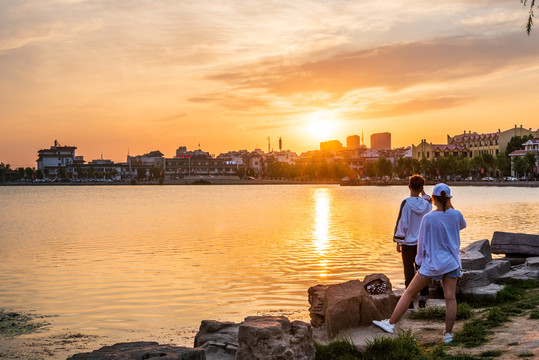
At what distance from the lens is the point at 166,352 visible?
237 inches

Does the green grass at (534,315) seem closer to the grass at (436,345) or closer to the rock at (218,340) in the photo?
the grass at (436,345)

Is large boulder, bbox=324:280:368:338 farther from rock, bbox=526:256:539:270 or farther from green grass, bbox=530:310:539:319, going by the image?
rock, bbox=526:256:539:270

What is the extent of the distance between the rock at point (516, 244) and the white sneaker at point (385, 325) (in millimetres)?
8747

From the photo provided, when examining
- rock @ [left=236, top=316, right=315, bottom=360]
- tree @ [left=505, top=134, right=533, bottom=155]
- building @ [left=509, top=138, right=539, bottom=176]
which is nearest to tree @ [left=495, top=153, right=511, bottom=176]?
building @ [left=509, top=138, right=539, bottom=176]

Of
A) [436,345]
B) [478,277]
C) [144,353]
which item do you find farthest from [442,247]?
[144,353]

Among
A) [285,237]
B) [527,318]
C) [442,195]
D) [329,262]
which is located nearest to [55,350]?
[442,195]

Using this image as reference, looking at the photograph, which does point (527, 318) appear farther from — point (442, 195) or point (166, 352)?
point (166, 352)

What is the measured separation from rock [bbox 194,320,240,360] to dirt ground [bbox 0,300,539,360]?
55.4 inches

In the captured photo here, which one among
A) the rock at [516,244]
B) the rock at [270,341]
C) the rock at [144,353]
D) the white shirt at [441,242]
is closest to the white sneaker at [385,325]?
the white shirt at [441,242]

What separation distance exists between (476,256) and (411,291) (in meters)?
5.06

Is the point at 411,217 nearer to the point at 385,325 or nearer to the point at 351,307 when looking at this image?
the point at 351,307

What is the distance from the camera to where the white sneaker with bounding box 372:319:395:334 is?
9.05m

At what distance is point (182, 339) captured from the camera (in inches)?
466

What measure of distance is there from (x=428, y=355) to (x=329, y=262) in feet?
47.4
